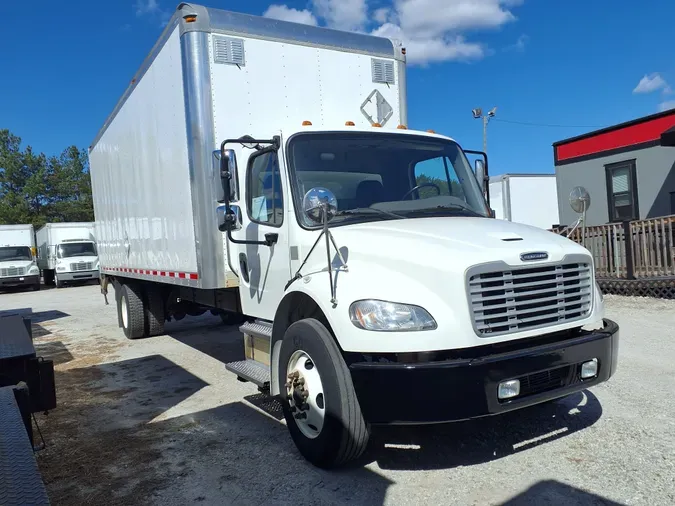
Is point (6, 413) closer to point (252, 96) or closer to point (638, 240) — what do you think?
point (252, 96)

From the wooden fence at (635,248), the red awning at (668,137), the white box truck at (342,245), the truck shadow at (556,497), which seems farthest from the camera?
the red awning at (668,137)

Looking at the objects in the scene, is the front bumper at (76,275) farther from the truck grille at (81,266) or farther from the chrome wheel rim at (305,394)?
the chrome wheel rim at (305,394)

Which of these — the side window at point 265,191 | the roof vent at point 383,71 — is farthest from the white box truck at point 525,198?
Answer: the side window at point 265,191

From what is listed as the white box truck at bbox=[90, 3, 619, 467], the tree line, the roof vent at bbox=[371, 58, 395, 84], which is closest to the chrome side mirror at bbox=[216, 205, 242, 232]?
the white box truck at bbox=[90, 3, 619, 467]

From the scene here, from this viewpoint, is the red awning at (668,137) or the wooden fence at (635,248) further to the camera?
the red awning at (668,137)

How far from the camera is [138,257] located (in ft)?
27.4

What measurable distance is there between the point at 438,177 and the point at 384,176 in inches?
21.6

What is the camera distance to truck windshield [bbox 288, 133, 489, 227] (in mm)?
4406

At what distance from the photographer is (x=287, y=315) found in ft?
14.1

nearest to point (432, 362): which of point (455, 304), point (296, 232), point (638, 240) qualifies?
point (455, 304)

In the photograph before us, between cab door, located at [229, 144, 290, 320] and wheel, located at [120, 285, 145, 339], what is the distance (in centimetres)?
475

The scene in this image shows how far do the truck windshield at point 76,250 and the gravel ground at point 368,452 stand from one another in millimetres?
22007

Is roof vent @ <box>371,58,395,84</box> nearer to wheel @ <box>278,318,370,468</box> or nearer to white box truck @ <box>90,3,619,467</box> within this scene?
white box truck @ <box>90,3,619,467</box>

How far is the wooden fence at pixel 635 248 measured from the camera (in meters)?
10.5
